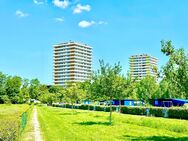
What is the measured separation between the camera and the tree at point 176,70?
23.3 meters

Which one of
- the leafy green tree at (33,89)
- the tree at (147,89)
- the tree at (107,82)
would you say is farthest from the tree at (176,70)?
the leafy green tree at (33,89)

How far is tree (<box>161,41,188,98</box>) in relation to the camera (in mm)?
23266

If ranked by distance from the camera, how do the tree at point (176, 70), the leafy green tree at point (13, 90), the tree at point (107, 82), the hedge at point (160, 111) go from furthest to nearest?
1. the leafy green tree at point (13, 90)
2. the hedge at point (160, 111)
3. the tree at point (107, 82)
4. the tree at point (176, 70)

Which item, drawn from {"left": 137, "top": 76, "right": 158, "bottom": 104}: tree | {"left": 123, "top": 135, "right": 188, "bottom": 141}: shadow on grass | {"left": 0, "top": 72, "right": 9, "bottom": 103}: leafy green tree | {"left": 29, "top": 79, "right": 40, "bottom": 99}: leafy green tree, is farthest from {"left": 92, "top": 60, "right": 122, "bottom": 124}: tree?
{"left": 29, "top": 79, "right": 40, "bottom": 99}: leafy green tree

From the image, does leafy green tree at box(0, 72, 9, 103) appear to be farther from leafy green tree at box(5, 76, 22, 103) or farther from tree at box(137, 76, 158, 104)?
tree at box(137, 76, 158, 104)

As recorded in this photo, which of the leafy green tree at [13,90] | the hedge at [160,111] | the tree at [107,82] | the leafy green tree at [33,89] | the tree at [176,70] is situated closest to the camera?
the tree at [176,70]

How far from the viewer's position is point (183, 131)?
28.1 metres

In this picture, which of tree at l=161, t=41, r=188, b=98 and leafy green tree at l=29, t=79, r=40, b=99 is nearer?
tree at l=161, t=41, r=188, b=98

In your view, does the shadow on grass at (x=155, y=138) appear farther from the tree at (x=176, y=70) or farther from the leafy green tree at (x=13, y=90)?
the leafy green tree at (x=13, y=90)

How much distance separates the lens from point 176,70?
23797 mm

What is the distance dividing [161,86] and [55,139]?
108m

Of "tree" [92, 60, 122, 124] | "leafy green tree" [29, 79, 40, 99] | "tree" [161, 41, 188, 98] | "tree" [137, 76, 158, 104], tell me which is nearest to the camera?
Answer: "tree" [161, 41, 188, 98]

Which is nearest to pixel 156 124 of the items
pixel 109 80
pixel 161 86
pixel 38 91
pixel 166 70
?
pixel 109 80

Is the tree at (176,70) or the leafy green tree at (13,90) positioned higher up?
the leafy green tree at (13,90)
